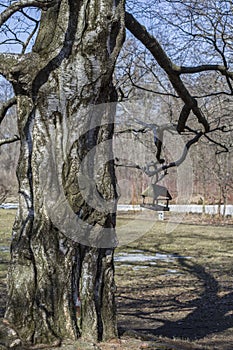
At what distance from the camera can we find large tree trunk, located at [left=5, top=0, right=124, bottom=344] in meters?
3.27

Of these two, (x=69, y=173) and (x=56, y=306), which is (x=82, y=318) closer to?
(x=56, y=306)

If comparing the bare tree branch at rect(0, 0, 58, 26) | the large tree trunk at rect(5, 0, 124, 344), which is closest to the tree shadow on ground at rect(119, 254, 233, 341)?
the large tree trunk at rect(5, 0, 124, 344)

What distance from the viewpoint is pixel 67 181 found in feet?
11.1

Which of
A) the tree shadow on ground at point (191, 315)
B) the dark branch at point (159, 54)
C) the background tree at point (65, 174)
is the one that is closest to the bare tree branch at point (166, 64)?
the dark branch at point (159, 54)

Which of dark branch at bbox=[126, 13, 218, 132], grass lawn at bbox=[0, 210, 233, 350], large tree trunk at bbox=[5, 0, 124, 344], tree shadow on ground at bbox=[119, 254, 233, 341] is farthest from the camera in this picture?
tree shadow on ground at bbox=[119, 254, 233, 341]

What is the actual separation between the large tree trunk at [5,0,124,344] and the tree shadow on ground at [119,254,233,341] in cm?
213

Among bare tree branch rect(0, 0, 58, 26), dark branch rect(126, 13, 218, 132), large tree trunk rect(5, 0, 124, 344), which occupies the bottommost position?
large tree trunk rect(5, 0, 124, 344)

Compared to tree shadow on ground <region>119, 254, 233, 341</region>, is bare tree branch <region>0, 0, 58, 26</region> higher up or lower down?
higher up

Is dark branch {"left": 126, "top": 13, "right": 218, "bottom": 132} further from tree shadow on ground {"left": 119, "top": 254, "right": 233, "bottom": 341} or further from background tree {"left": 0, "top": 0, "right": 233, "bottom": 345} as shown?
tree shadow on ground {"left": 119, "top": 254, "right": 233, "bottom": 341}

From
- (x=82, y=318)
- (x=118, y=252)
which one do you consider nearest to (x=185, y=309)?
(x=82, y=318)

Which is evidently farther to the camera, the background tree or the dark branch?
the dark branch

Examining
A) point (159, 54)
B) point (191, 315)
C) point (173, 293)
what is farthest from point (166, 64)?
point (173, 293)

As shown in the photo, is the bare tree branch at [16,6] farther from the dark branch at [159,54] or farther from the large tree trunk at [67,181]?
the dark branch at [159,54]

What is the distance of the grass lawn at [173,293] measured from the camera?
515 centimetres
